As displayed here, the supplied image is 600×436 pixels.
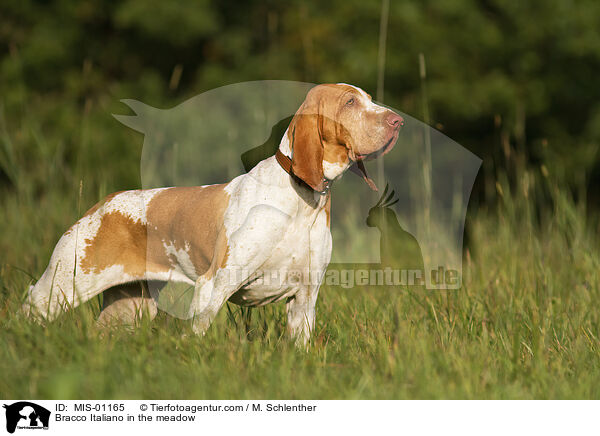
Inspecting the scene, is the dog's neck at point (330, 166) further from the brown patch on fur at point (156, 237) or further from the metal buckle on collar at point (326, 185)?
the brown patch on fur at point (156, 237)

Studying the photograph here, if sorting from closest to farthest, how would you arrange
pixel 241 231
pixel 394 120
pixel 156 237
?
pixel 394 120 < pixel 241 231 < pixel 156 237

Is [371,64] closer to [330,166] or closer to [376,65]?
[376,65]

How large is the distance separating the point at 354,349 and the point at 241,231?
0.81m

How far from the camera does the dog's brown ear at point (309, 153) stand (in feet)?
10.3

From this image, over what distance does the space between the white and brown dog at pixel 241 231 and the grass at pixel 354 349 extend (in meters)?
0.20

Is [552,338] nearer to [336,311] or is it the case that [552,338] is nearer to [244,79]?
[336,311]

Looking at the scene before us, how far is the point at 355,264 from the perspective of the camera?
5.35 meters

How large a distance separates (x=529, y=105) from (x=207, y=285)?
9.27 meters

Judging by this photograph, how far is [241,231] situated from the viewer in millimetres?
3186

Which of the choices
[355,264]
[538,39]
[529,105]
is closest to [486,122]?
[529,105]

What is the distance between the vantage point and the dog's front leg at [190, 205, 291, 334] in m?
3.16

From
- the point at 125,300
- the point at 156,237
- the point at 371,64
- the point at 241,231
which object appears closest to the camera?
the point at 241,231
